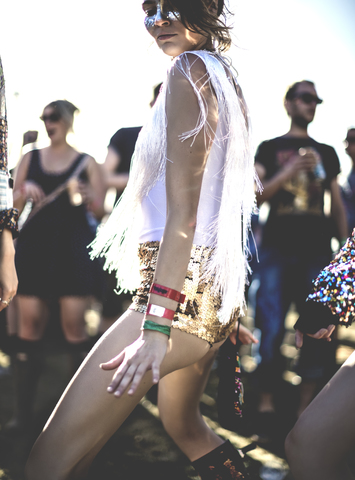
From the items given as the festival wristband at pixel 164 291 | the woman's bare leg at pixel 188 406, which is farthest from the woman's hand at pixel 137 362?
the woman's bare leg at pixel 188 406

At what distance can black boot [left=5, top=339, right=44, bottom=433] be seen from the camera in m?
3.01

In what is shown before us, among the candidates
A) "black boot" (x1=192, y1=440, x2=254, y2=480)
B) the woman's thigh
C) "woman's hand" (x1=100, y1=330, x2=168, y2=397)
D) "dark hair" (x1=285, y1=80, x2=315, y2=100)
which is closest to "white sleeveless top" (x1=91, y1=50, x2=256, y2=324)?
"woman's hand" (x1=100, y1=330, x2=168, y2=397)

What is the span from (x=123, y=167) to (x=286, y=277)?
1572 millimetres

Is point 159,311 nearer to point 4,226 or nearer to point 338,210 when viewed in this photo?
point 4,226

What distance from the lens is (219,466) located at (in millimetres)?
1847

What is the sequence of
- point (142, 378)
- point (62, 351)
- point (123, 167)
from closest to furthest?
point (142, 378)
point (123, 167)
point (62, 351)

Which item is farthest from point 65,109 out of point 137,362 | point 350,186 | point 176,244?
point 350,186

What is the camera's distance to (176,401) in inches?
70.9

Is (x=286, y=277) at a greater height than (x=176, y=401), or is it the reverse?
(x=286, y=277)

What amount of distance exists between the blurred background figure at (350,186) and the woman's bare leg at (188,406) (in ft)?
10.4

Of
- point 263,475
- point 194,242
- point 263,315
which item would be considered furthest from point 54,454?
point 263,315

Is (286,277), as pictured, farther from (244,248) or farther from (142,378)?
(142,378)

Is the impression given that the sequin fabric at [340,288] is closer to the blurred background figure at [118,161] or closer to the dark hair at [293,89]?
the blurred background figure at [118,161]

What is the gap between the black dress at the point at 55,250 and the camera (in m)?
3.14
